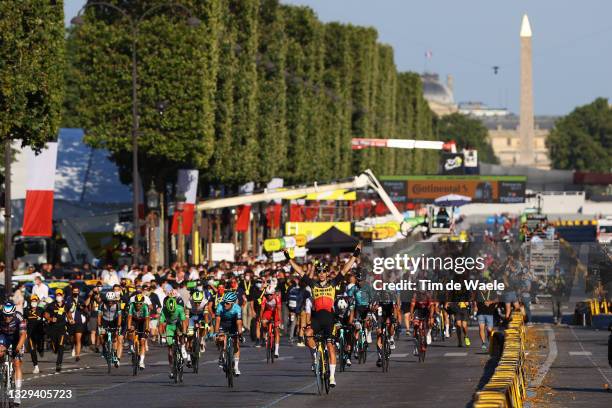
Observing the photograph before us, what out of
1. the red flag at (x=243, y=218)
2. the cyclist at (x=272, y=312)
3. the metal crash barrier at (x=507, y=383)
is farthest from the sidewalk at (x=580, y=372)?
the red flag at (x=243, y=218)

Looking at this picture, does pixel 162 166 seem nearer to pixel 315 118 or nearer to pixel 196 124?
pixel 196 124

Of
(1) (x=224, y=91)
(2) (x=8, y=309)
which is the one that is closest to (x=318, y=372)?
(2) (x=8, y=309)

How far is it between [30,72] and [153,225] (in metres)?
20.9

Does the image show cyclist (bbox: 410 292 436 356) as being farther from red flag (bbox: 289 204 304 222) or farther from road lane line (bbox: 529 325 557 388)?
red flag (bbox: 289 204 304 222)

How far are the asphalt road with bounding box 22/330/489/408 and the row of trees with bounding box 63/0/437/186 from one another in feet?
78.3

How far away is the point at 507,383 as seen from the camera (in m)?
20.4

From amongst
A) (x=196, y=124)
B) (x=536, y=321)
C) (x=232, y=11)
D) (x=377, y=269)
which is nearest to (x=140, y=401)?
(x=377, y=269)

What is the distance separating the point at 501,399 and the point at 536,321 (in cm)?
3754

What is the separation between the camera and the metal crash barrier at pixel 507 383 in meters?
18.0

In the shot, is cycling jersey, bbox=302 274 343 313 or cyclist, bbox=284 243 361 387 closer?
cyclist, bbox=284 243 361 387

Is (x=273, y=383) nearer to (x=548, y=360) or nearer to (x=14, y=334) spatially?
(x=14, y=334)

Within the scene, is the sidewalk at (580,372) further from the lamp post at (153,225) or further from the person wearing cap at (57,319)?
the lamp post at (153,225)

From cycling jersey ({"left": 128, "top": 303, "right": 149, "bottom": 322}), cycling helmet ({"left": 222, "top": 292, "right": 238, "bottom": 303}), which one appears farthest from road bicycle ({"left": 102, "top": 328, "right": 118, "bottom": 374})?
cycling helmet ({"left": 222, "top": 292, "right": 238, "bottom": 303})

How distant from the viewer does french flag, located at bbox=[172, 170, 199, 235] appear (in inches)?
2547
